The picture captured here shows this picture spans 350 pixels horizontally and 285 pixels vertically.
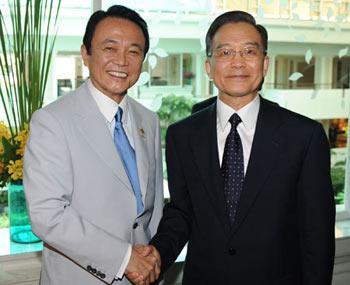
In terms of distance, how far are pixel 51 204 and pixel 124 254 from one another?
280 millimetres

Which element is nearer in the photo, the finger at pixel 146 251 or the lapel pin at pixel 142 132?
the finger at pixel 146 251

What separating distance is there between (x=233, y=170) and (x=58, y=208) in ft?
1.94

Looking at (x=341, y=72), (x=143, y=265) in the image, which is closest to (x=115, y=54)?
(x=143, y=265)

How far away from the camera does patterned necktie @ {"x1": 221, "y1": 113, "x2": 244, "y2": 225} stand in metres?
1.66

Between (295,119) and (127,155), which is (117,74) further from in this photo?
(295,119)

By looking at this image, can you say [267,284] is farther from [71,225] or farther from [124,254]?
[71,225]

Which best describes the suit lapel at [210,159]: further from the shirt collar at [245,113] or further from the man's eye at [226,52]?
the man's eye at [226,52]

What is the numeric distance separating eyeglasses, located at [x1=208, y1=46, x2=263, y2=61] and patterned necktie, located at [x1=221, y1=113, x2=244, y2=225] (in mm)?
210

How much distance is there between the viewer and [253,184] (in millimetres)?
1625

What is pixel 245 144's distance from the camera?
67.3 inches

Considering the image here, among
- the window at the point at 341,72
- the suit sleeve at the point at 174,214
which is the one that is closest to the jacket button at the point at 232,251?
the suit sleeve at the point at 174,214

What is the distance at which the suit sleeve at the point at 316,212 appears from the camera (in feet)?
5.29

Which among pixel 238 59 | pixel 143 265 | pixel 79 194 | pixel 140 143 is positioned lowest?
pixel 143 265

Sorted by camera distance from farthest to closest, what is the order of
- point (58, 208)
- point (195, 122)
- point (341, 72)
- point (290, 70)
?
point (341, 72)
point (290, 70)
point (195, 122)
point (58, 208)
